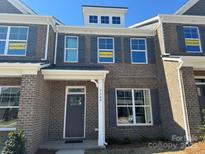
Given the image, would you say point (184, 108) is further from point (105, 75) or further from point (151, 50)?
point (151, 50)

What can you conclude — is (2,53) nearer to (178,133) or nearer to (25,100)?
(25,100)

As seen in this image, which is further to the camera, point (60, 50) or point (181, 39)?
point (60, 50)

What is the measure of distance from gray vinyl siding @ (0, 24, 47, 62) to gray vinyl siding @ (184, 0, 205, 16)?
8.89 metres

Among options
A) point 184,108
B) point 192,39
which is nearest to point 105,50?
point 192,39

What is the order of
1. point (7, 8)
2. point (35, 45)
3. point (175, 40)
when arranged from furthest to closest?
point (7, 8) < point (175, 40) < point (35, 45)

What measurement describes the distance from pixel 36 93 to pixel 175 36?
8.00 meters

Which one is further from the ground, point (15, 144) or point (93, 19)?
point (93, 19)

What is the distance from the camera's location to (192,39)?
11.0 m

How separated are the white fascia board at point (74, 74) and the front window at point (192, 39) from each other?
523cm

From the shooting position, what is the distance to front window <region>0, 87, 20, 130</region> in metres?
9.02

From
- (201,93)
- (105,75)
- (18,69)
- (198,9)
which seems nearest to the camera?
(18,69)

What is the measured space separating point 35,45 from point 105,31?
416 centimetres

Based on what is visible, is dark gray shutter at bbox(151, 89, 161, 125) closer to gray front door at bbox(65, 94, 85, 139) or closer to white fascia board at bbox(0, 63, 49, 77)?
gray front door at bbox(65, 94, 85, 139)

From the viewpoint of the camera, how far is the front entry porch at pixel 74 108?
30.8 feet
